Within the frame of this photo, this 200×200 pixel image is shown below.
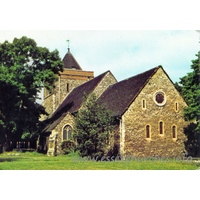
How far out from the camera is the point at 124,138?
2806 cm

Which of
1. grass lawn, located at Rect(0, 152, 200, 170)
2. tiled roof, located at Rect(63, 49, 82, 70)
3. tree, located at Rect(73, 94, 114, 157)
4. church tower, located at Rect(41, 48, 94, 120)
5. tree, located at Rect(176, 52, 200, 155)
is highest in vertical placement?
tiled roof, located at Rect(63, 49, 82, 70)

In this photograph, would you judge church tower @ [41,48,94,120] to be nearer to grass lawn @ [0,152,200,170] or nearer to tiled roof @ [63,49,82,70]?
tiled roof @ [63,49,82,70]

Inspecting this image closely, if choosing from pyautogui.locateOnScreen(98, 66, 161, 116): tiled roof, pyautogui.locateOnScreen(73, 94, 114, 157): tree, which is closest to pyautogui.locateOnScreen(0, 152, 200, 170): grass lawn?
pyautogui.locateOnScreen(73, 94, 114, 157): tree

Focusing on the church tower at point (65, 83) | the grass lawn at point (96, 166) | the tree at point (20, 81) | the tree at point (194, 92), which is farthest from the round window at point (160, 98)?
the church tower at point (65, 83)

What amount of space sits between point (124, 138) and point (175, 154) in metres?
5.62

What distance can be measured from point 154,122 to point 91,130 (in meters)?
7.61

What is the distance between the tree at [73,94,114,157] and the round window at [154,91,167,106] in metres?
6.52

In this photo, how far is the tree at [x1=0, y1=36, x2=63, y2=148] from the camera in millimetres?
33500

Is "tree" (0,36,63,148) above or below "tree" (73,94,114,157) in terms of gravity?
above

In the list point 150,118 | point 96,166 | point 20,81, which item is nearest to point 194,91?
point 150,118

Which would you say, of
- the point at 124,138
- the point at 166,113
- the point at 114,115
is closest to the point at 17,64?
the point at 114,115

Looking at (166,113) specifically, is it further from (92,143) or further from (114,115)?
(92,143)

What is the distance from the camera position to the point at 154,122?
2906 cm

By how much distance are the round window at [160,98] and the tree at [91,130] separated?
6.52m
